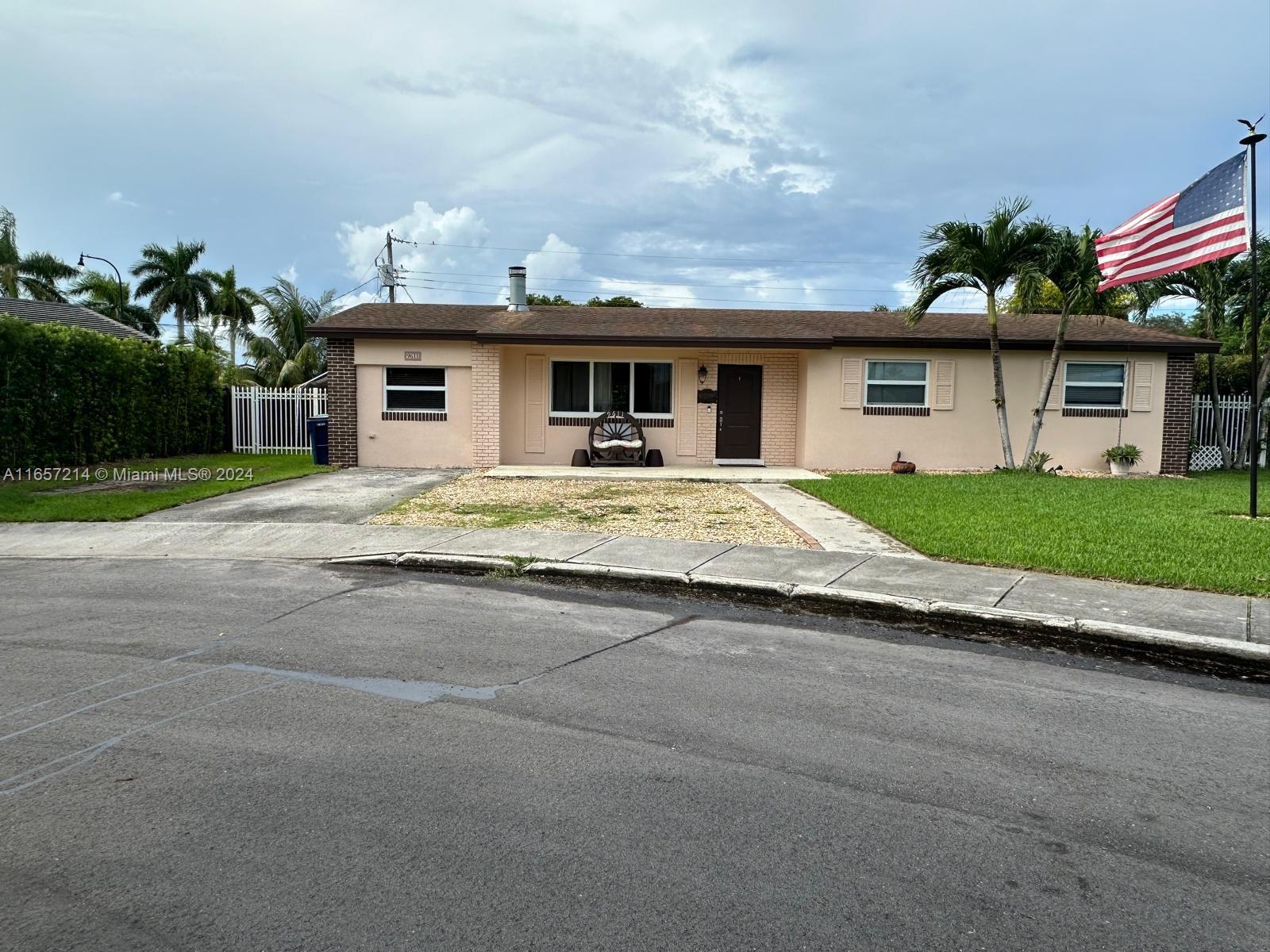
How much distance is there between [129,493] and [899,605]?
1174 centimetres

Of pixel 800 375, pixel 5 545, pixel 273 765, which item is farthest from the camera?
pixel 800 375

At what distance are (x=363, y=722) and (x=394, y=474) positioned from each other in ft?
42.0

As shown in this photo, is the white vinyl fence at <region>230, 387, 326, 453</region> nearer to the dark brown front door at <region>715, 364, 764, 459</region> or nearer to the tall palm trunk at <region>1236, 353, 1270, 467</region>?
the dark brown front door at <region>715, 364, 764, 459</region>

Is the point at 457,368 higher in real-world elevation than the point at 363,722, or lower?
higher

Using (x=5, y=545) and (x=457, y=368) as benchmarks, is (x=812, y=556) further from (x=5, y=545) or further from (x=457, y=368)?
(x=457, y=368)

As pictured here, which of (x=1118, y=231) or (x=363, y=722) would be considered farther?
(x=1118, y=231)

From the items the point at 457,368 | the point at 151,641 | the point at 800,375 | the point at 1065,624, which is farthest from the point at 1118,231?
the point at 151,641

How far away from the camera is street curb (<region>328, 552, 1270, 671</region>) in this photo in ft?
19.1

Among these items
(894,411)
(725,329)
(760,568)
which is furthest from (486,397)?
(760,568)

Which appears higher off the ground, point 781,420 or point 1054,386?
point 1054,386

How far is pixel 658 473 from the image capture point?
17.1 metres

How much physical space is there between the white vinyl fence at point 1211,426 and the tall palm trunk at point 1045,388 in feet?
16.4

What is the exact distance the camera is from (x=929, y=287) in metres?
17.0

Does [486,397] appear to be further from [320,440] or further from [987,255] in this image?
[987,255]
